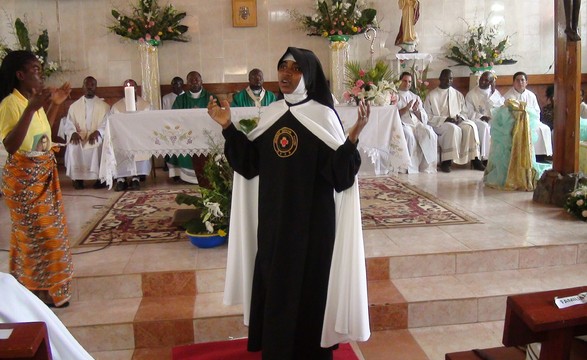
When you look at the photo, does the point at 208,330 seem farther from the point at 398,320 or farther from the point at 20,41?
the point at 20,41

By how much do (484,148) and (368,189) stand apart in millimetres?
2424

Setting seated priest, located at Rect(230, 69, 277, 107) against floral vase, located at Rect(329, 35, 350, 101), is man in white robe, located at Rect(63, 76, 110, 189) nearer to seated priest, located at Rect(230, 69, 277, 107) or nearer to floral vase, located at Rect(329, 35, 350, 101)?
seated priest, located at Rect(230, 69, 277, 107)

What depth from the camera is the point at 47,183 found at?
3492 mm

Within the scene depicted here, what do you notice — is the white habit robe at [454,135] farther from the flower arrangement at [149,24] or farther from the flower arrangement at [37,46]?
the flower arrangement at [37,46]

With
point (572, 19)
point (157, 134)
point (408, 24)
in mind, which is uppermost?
point (408, 24)

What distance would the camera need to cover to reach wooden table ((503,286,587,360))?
1716 millimetres

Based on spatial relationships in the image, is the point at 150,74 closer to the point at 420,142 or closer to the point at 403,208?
the point at 420,142

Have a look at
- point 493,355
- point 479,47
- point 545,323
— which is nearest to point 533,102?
point 479,47

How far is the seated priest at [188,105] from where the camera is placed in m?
7.39

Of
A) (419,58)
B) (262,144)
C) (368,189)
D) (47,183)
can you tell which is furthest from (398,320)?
(419,58)

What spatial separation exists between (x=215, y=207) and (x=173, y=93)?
4.61 meters

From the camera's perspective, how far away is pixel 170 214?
568 cm

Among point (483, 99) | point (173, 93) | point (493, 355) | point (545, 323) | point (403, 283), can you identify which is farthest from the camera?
point (483, 99)

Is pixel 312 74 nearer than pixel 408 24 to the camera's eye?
Yes
